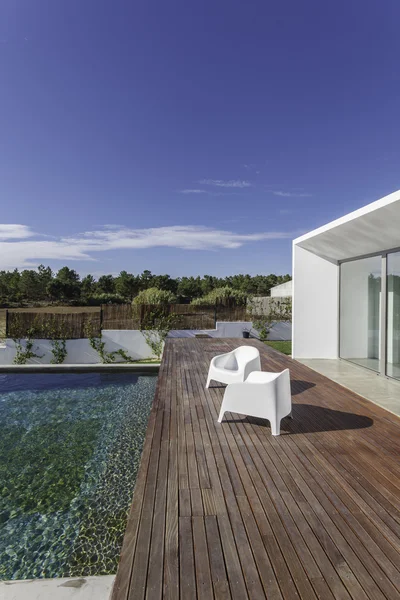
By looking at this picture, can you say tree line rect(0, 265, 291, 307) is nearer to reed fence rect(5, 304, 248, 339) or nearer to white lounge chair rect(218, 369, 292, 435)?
reed fence rect(5, 304, 248, 339)

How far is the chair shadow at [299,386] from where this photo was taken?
5051 mm

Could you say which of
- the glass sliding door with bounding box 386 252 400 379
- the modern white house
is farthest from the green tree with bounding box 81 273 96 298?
the glass sliding door with bounding box 386 252 400 379

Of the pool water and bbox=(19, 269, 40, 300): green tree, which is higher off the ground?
bbox=(19, 269, 40, 300): green tree

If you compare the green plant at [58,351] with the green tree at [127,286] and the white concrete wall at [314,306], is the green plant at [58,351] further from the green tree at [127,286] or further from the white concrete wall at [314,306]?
the green tree at [127,286]

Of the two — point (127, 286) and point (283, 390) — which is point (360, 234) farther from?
point (127, 286)

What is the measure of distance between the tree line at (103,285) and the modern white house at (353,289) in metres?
32.2

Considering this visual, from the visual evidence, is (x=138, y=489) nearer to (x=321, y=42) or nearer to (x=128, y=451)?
(x=128, y=451)

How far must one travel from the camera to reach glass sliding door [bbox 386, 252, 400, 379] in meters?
6.66

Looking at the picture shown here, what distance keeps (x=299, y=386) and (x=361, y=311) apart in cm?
364

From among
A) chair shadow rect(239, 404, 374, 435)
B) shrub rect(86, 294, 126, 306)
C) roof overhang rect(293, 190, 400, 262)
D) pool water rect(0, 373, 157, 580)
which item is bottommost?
pool water rect(0, 373, 157, 580)

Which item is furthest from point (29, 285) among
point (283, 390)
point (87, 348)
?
point (283, 390)

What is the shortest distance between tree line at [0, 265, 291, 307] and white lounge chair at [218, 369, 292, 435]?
37.2 meters

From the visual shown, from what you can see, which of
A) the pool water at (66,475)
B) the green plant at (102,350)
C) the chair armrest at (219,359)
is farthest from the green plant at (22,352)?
the chair armrest at (219,359)

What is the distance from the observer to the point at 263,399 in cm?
353
